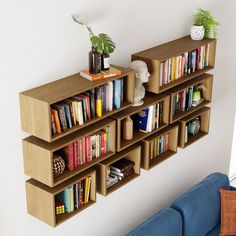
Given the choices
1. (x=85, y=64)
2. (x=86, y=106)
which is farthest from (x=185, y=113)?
(x=86, y=106)

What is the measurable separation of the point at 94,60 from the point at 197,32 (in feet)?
3.87

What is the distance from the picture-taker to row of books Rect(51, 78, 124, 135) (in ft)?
8.66

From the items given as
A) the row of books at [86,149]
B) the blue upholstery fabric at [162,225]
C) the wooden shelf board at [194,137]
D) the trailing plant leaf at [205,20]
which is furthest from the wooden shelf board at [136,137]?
the trailing plant leaf at [205,20]

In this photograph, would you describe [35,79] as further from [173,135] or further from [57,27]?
[173,135]

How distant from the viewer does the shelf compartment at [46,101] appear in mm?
2530

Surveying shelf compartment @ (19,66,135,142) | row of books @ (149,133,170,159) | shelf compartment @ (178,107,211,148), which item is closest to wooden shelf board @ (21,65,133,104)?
shelf compartment @ (19,66,135,142)

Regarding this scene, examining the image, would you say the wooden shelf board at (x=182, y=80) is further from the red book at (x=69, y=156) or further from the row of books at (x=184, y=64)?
the red book at (x=69, y=156)

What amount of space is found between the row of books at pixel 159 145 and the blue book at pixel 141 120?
0.60ft

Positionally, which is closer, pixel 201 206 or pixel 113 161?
pixel 113 161

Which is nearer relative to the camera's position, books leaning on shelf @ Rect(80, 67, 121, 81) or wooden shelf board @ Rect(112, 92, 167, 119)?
books leaning on shelf @ Rect(80, 67, 121, 81)

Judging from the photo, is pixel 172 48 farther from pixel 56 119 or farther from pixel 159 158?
pixel 56 119

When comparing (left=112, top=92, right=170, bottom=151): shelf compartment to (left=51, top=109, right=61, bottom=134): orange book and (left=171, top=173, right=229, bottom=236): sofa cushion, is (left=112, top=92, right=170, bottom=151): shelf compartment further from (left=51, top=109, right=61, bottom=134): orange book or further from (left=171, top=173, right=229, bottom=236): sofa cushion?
(left=171, top=173, right=229, bottom=236): sofa cushion

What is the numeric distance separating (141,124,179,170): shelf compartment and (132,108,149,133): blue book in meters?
0.10

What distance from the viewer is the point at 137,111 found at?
10.3 ft
